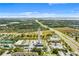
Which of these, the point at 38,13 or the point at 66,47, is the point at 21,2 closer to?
the point at 38,13

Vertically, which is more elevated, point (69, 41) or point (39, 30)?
point (39, 30)

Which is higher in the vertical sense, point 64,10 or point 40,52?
point 64,10

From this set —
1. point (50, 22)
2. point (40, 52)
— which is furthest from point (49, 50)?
point (50, 22)

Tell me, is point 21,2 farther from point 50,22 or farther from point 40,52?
point 40,52

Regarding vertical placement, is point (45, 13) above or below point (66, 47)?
above

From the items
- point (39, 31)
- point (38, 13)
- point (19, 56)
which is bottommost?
point (19, 56)

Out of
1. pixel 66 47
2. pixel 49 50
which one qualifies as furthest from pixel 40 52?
pixel 66 47
